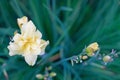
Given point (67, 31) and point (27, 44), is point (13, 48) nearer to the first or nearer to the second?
point (27, 44)

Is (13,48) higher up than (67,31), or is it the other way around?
(67,31)

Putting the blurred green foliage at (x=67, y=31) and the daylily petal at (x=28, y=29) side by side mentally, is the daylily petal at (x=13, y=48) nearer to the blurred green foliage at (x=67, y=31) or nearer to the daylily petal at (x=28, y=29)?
the daylily petal at (x=28, y=29)

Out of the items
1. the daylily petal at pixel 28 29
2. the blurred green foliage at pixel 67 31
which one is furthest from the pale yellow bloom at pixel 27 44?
the blurred green foliage at pixel 67 31

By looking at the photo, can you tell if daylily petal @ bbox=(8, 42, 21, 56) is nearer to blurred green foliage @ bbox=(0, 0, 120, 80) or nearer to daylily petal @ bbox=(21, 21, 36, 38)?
daylily petal @ bbox=(21, 21, 36, 38)

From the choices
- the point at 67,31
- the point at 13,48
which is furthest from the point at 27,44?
the point at 67,31

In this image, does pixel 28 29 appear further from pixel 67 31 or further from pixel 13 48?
pixel 67 31

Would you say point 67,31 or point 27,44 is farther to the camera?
point 67,31
